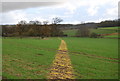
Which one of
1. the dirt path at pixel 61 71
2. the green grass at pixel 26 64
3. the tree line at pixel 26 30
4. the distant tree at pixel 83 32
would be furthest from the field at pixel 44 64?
the distant tree at pixel 83 32

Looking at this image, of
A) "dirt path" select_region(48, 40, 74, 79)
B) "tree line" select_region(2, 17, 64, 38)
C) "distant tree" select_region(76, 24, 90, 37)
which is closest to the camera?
"dirt path" select_region(48, 40, 74, 79)

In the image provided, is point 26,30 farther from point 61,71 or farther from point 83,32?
point 61,71

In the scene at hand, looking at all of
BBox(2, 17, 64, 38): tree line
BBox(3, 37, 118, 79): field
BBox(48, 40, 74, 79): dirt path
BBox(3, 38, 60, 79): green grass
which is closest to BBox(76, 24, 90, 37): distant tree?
BBox(2, 17, 64, 38): tree line

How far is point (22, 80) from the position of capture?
7.94 m

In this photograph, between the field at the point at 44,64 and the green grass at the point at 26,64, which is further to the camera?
the field at the point at 44,64

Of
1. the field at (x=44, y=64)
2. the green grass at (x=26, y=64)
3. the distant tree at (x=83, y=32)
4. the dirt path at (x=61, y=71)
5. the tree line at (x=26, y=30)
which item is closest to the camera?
the green grass at (x=26, y=64)

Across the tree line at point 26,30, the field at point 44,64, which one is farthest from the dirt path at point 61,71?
the tree line at point 26,30

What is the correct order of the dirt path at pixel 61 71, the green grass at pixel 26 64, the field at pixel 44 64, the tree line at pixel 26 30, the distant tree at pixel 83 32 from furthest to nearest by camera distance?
the distant tree at pixel 83 32 → the tree line at pixel 26 30 → the field at pixel 44 64 → the dirt path at pixel 61 71 → the green grass at pixel 26 64

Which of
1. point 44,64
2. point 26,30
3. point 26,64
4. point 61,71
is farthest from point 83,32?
point 61,71

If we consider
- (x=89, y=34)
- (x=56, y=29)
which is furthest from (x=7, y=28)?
(x=89, y=34)

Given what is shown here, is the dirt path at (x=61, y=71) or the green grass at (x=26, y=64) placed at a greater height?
the green grass at (x=26, y=64)

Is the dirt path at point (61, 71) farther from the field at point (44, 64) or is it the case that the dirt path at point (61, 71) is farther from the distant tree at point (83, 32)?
the distant tree at point (83, 32)

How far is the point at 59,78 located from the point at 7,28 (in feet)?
265

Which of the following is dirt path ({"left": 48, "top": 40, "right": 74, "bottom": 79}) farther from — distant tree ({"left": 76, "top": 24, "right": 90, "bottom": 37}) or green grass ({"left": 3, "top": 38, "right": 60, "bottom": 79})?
distant tree ({"left": 76, "top": 24, "right": 90, "bottom": 37})
